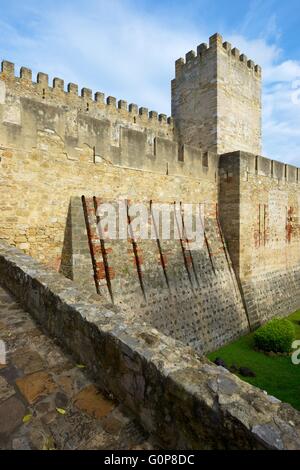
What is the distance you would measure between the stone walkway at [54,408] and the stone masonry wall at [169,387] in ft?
0.35

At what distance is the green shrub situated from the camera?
26.7 feet

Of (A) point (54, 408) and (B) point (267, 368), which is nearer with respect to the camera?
(A) point (54, 408)

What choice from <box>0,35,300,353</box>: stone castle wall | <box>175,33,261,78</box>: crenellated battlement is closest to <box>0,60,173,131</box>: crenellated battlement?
<box>0,35,300,353</box>: stone castle wall

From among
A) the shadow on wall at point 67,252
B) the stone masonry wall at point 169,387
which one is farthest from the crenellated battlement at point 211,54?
the stone masonry wall at point 169,387

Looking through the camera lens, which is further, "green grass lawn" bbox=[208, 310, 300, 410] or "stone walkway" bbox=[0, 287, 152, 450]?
"green grass lawn" bbox=[208, 310, 300, 410]

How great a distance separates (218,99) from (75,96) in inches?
296

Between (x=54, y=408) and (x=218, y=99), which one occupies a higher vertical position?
(x=218, y=99)

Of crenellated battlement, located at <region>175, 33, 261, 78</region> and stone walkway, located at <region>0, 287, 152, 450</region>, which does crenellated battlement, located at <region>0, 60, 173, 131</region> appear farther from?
stone walkway, located at <region>0, 287, 152, 450</region>

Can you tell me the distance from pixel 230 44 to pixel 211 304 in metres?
13.7

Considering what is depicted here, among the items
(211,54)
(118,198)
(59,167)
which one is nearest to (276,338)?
(118,198)

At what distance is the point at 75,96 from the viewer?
48.8ft

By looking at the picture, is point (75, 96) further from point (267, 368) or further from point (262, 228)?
point (267, 368)

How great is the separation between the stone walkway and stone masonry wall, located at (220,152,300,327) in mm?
8673
